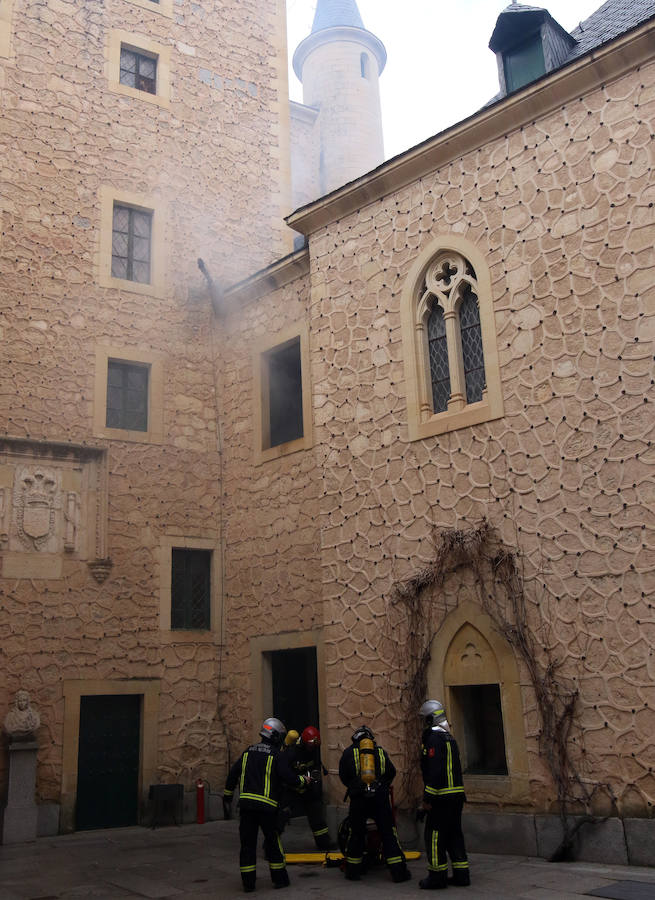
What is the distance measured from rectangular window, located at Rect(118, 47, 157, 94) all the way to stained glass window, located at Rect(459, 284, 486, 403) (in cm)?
795

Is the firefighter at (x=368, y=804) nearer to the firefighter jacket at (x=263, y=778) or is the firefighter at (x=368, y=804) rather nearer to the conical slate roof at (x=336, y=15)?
the firefighter jacket at (x=263, y=778)

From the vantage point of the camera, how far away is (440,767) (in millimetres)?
7719

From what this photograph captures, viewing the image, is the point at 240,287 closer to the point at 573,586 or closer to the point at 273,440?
the point at 273,440

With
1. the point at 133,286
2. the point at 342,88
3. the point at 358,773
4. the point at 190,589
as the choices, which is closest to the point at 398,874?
the point at 358,773

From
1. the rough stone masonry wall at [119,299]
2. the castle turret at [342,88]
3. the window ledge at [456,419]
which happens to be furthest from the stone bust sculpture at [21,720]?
the castle turret at [342,88]

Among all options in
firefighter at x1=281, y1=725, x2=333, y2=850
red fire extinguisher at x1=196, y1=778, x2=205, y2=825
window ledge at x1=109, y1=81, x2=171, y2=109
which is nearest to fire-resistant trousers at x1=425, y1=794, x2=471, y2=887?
firefighter at x1=281, y1=725, x2=333, y2=850

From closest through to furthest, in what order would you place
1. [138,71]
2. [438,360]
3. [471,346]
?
1. [471,346]
2. [438,360]
3. [138,71]

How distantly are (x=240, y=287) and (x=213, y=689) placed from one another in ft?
20.8

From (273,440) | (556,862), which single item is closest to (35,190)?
(273,440)

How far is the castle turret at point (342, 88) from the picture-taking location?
1029 inches

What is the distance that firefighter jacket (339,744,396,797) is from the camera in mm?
8094

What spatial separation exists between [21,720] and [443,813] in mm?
6231

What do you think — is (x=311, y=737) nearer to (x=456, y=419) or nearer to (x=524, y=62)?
(x=456, y=419)

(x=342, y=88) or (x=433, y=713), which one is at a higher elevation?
(x=342, y=88)
